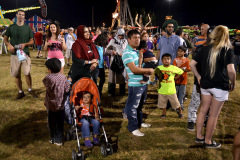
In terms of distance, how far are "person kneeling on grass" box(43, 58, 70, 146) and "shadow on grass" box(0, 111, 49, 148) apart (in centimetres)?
67

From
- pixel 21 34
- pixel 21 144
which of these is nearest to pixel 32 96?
pixel 21 34

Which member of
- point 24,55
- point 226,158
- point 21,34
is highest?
point 21,34

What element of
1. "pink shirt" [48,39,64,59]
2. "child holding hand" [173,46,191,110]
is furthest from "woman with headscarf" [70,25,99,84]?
"child holding hand" [173,46,191,110]

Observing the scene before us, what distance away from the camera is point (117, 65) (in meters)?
5.59

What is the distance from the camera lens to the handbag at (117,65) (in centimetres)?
555

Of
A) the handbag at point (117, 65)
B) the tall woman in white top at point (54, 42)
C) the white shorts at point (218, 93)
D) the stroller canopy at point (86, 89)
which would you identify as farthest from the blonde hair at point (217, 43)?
the tall woman in white top at point (54, 42)

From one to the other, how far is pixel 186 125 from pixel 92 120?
237 centimetres

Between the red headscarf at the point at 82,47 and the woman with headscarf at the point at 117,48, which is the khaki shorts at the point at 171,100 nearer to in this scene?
the woman with headscarf at the point at 117,48

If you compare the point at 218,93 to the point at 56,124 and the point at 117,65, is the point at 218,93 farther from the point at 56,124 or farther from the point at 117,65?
the point at 117,65

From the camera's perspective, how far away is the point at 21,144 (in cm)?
349

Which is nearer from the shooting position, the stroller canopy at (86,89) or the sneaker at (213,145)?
the sneaker at (213,145)

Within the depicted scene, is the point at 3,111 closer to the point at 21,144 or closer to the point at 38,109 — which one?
the point at 38,109

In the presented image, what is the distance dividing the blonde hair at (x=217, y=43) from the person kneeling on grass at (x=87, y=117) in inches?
87.3

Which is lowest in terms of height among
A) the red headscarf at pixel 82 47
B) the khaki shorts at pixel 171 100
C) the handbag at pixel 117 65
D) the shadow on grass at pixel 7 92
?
the shadow on grass at pixel 7 92
